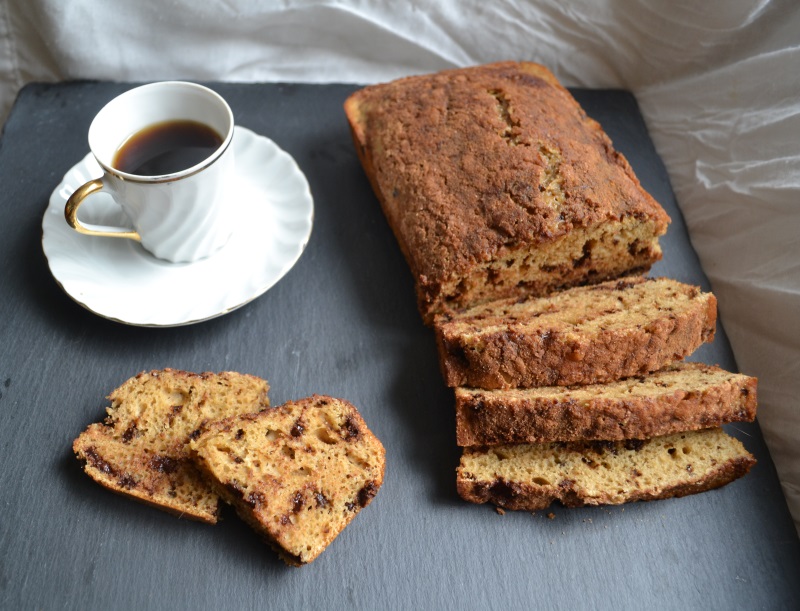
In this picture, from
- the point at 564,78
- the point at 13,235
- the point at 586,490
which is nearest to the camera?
the point at 586,490

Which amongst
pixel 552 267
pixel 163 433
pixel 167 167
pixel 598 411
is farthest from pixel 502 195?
pixel 163 433

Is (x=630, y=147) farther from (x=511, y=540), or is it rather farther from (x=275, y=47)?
(x=511, y=540)

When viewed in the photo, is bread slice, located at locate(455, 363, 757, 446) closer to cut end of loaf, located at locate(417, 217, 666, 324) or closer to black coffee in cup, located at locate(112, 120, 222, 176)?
cut end of loaf, located at locate(417, 217, 666, 324)

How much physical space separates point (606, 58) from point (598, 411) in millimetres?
2026

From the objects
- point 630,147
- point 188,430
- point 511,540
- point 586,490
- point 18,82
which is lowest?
point 18,82

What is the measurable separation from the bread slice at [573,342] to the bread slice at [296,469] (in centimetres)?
39

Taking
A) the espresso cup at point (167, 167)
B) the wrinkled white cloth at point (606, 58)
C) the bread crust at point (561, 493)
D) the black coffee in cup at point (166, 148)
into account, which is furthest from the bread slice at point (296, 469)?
the wrinkled white cloth at point (606, 58)

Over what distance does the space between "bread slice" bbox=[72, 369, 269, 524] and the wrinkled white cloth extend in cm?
171

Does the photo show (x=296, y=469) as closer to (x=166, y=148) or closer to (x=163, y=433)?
(x=163, y=433)

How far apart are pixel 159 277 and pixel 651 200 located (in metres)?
1.77

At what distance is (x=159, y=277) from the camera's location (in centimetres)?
244

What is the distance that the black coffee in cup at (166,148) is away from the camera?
2.28m

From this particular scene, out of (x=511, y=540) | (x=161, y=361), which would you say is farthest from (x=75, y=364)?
(x=511, y=540)

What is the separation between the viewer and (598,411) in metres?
2.09
